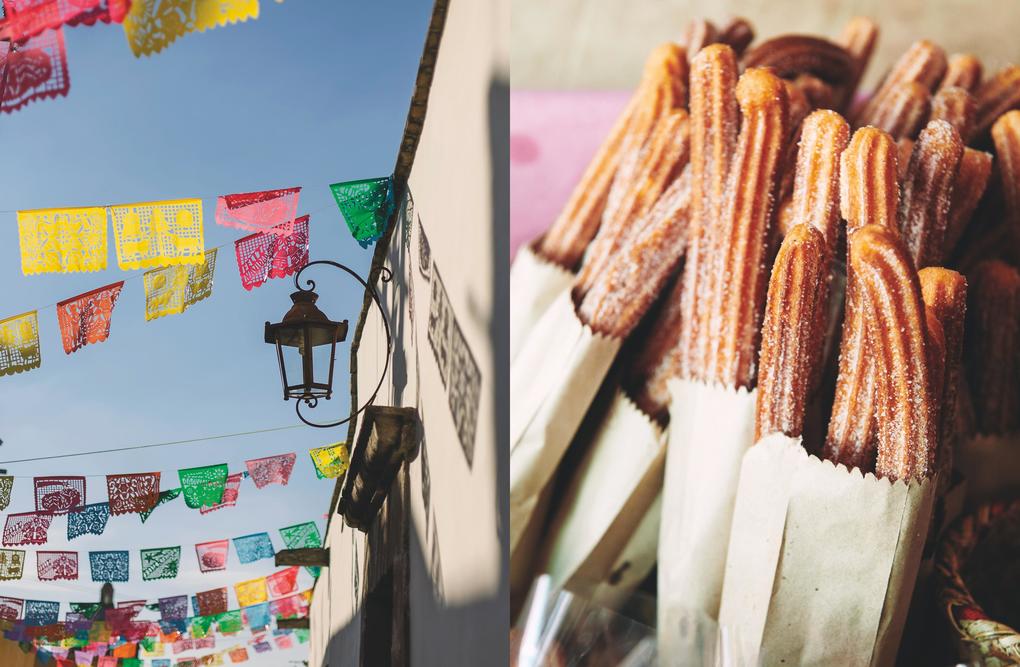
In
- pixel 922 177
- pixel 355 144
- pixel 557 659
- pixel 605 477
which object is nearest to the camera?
pixel 557 659

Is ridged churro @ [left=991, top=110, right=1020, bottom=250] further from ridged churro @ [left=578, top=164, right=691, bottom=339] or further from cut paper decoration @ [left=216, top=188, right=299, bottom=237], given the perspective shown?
cut paper decoration @ [left=216, top=188, right=299, bottom=237]

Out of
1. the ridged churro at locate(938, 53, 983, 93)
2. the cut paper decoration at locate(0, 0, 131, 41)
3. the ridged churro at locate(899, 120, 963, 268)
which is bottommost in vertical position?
the ridged churro at locate(899, 120, 963, 268)

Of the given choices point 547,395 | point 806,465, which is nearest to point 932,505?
point 806,465

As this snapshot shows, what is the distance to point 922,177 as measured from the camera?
4.13 ft

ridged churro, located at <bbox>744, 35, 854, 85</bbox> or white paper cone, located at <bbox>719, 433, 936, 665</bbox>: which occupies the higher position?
ridged churro, located at <bbox>744, 35, 854, 85</bbox>

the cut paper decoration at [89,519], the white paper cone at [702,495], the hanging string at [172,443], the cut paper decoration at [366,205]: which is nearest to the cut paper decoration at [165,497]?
the cut paper decoration at [89,519]

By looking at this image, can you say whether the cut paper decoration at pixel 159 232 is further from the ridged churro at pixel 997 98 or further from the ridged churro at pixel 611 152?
the ridged churro at pixel 997 98

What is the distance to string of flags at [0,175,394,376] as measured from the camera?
3.21m

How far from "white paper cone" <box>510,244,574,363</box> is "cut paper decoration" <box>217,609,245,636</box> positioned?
7528mm

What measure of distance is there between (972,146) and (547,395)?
2.51ft

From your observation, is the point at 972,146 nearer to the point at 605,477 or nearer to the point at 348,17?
the point at 605,477

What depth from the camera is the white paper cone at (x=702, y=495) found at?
120cm

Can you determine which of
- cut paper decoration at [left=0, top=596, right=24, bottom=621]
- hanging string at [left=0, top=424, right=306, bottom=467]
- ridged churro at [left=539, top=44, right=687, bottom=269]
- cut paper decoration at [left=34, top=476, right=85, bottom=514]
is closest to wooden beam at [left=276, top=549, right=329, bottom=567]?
cut paper decoration at [left=34, top=476, right=85, bottom=514]

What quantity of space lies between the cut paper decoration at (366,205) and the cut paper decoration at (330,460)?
207 cm
